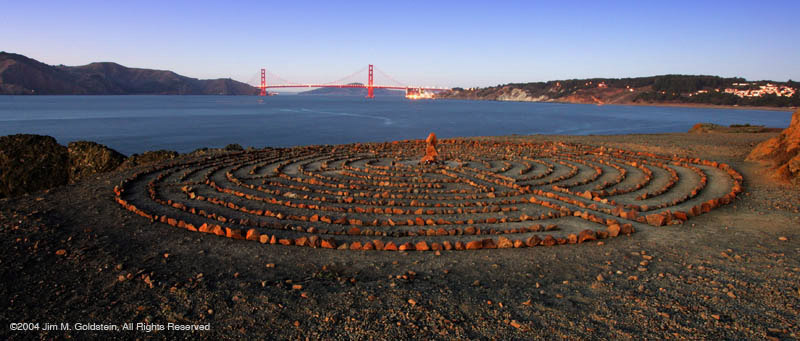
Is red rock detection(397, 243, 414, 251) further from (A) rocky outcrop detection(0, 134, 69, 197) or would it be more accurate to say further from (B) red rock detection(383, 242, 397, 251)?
(A) rocky outcrop detection(0, 134, 69, 197)

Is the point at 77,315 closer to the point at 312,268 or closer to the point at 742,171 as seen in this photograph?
the point at 312,268

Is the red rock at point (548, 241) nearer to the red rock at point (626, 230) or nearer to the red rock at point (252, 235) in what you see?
the red rock at point (626, 230)

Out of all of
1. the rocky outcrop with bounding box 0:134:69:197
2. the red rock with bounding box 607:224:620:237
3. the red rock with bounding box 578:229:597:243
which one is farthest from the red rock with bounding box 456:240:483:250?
the rocky outcrop with bounding box 0:134:69:197

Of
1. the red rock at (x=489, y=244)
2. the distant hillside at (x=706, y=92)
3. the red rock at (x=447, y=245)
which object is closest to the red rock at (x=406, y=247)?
the red rock at (x=447, y=245)

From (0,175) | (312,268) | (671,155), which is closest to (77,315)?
(312,268)

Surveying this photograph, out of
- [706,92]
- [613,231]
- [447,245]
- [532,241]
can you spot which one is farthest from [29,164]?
[706,92]

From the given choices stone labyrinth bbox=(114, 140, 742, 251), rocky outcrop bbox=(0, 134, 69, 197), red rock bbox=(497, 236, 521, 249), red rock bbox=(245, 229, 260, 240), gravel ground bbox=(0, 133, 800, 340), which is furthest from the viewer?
rocky outcrop bbox=(0, 134, 69, 197)
